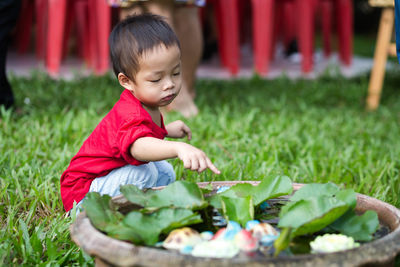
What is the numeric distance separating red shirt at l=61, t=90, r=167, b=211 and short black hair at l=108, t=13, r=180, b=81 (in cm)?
9

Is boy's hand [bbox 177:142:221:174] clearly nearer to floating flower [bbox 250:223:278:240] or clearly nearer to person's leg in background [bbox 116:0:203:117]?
floating flower [bbox 250:223:278:240]

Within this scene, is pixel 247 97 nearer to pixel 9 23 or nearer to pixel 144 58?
pixel 9 23

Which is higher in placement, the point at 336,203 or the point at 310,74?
the point at 336,203

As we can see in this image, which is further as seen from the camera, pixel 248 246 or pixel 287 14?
pixel 287 14

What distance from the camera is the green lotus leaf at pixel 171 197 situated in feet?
3.35

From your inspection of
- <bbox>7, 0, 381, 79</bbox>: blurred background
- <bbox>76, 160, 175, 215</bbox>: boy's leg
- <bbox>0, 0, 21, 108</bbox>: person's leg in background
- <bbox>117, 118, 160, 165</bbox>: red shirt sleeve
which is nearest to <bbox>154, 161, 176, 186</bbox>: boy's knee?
<bbox>76, 160, 175, 215</bbox>: boy's leg

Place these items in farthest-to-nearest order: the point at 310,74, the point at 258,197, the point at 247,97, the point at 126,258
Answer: the point at 310,74
the point at 247,97
the point at 258,197
the point at 126,258

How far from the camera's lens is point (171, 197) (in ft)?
3.42

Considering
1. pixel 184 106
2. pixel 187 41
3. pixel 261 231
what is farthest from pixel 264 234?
pixel 187 41

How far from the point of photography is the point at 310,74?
4.49 m

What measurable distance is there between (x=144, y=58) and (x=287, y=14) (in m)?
6.41

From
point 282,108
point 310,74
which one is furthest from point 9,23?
point 310,74

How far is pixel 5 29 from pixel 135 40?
4.72 ft

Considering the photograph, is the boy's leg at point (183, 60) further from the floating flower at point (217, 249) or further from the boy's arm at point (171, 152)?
the floating flower at point (217, 249)
